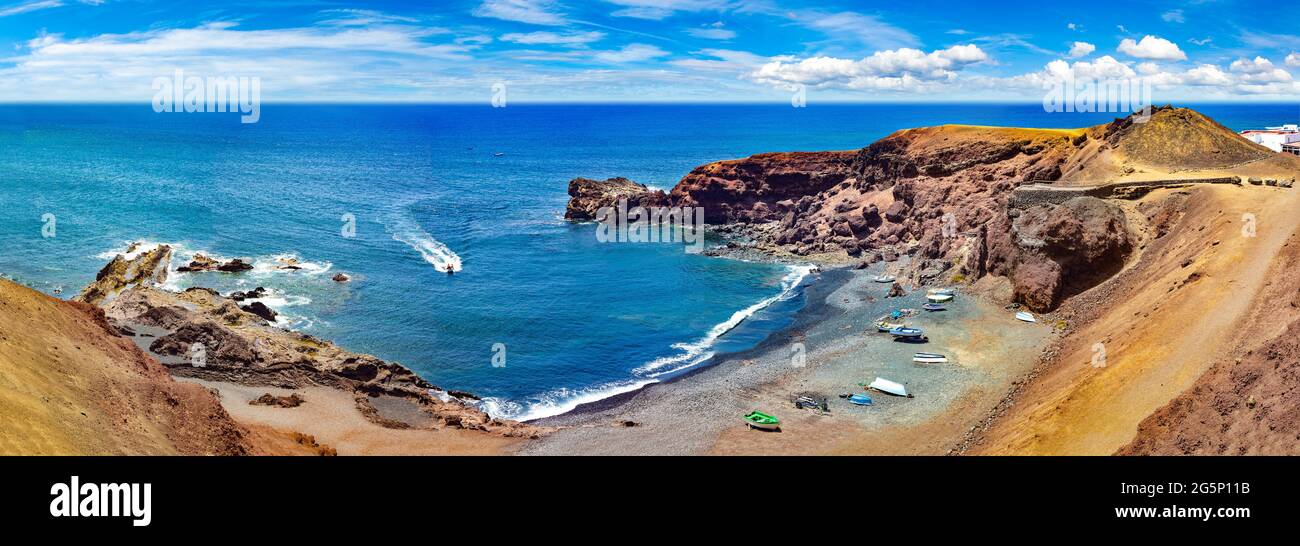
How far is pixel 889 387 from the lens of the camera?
45.8 m

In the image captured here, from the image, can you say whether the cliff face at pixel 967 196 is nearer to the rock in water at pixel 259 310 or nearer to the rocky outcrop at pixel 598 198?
the rocky outcrop at pixel 598 198

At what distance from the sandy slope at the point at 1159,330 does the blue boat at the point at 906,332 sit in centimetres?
936

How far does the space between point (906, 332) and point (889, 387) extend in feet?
34.7

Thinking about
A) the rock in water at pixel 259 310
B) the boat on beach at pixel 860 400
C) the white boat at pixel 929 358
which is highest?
the rock in water at pixel 259 310

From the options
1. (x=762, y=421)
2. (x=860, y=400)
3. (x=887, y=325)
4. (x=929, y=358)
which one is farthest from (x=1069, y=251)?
(x=762, y=421)

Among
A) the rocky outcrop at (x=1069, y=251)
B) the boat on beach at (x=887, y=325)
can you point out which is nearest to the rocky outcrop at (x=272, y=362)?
the boat on beach at (x=887, y=325)

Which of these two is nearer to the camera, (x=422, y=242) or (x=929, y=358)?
(x=929, y=358)

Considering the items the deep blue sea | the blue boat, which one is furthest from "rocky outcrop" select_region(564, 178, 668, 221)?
the blue boat

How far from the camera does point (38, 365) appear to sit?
26156 millimetres

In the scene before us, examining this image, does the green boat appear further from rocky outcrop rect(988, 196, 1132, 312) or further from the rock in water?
the rock in water

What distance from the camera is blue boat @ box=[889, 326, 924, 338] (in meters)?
54.9

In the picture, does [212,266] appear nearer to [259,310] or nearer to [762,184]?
[259,310]

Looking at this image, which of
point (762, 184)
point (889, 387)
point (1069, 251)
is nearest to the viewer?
point (889, 387)

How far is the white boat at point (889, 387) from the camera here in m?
45.2
